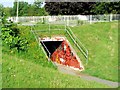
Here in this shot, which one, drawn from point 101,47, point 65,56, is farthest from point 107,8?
point 65,56

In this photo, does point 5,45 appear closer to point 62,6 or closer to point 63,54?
point 63,54

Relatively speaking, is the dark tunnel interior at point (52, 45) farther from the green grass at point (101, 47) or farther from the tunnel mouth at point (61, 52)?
the green grass at point (101, 47)

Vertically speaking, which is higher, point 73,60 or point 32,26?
point 32,26

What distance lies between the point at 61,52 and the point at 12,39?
15.1 ft

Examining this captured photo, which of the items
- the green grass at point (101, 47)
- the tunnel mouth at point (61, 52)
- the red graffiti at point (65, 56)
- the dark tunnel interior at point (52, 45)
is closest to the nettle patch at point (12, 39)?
the tunnel mouth at point (61, 52)

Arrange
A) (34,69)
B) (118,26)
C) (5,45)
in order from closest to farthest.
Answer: (34,69), (5,45), (118,26)

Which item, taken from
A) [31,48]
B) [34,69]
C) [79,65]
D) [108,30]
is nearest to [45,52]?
[31,48]

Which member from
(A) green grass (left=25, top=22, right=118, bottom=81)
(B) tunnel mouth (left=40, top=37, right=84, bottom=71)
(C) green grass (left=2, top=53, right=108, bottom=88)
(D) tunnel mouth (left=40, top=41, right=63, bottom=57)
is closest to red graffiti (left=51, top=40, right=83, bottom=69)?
(B) tunnel mouth (left=40, top=37, right=84, bottom=71)

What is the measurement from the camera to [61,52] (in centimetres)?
1977

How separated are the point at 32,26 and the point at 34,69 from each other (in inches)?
475

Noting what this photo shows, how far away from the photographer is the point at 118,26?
23.2 metres

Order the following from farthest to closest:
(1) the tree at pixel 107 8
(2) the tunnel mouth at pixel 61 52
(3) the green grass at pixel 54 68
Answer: (1) the tree at pixel 107 8, (2) the tunnel mouth at pixel 61 52, (3) the green grass at pixel 54 68

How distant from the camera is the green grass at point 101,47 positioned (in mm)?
17089

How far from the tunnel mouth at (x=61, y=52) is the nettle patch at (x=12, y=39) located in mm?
1789
